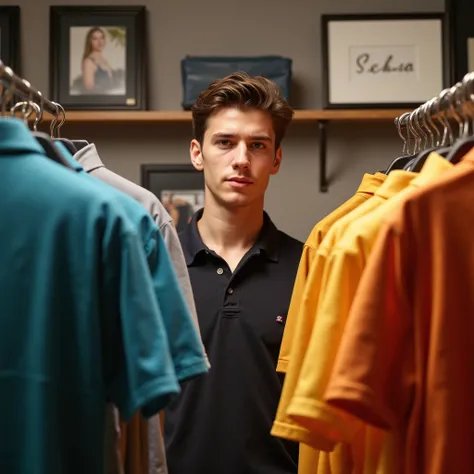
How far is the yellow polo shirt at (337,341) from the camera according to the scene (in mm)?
1033

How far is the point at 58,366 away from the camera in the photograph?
0.99m

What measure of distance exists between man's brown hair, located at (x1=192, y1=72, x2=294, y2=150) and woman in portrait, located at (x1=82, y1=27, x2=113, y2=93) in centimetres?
78

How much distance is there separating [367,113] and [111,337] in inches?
68.6

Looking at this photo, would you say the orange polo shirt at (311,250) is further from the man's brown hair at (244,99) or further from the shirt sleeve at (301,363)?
the man's brown hair at (244,99)

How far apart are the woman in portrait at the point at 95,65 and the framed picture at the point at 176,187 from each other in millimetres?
319

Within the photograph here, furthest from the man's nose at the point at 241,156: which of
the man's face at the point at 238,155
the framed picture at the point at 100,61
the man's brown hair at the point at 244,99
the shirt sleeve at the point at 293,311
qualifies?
the framed picture at the point at 100,61

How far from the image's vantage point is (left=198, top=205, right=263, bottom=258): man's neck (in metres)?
1.91

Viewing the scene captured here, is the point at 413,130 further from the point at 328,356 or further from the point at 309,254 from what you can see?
the point at 328,356

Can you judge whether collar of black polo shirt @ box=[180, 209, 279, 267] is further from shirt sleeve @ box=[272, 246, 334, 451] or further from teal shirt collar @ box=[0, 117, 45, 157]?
teal shirt collar @ box=[0, 117, 45, 157]

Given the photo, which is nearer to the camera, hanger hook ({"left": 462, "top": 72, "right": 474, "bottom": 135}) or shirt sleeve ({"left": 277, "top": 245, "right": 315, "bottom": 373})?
hanger hook ({"left": 462, "top": 72, "right": 474, "bottom": 135})

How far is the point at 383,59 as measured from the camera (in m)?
2.62

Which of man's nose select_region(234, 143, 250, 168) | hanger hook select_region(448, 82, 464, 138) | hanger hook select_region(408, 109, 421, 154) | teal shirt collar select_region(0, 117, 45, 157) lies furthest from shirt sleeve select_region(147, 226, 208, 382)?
man's nose select_region(234, 143, 250, 168)

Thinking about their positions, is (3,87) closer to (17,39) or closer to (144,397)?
(144,397)

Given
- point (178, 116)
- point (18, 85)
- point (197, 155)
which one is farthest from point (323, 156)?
point (18, 85)
